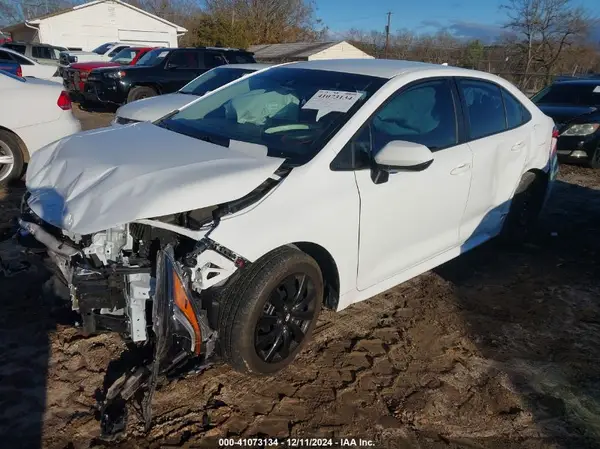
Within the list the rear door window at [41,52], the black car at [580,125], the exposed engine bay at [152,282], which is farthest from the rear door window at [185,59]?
the rear door window at [41,52]

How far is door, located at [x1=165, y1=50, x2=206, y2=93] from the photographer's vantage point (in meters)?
12.0

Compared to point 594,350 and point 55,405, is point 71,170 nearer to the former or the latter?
point 55,405

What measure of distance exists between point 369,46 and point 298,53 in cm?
1488

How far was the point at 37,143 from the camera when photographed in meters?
5.95

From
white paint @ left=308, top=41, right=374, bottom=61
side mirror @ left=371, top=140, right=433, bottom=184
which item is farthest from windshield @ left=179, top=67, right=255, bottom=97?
white paint @ left=308, top=41, right=374, bottom=61

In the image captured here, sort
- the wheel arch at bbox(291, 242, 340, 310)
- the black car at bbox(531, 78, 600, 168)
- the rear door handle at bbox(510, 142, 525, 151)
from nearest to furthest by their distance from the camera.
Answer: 1. the wheel arch at bbox(291, 242, 340, 310)
2. the rear door handle at bbox(510, 142, 525, 151)
3. the black car at bbox(531, 78, 600, 168)

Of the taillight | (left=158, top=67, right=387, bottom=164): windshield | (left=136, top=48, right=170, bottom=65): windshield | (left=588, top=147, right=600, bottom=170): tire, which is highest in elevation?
(left=158, top=67, right=387, bottom=164): windshield

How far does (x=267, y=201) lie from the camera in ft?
8.39

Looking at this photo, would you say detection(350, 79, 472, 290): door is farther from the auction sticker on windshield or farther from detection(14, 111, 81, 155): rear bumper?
detection(14, 111, 81, 155): rear bumper

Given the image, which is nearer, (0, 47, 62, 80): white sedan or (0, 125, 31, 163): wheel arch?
(0, 125, 31, 163): wheel arch

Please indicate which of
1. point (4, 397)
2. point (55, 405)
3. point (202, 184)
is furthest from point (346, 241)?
point (4, 397)

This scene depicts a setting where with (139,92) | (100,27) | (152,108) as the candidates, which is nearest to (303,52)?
(100,27)

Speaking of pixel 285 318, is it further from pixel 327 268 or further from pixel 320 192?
pixel 320 192

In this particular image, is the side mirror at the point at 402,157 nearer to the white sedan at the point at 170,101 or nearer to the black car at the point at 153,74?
the white sedan at the point at 170,101
